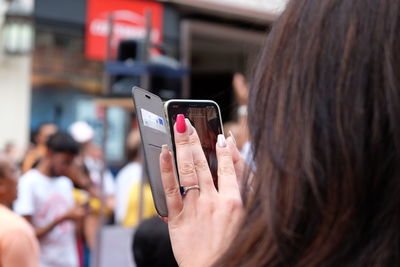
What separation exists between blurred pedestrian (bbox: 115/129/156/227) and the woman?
3952 millimetres

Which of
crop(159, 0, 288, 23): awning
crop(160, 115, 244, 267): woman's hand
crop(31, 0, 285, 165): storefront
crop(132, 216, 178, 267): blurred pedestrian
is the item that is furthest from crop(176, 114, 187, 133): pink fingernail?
crop(159, 0, 288, 23): awning

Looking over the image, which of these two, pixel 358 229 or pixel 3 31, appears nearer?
pixel 358 229

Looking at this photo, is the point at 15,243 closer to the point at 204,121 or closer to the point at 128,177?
the point at 204,121

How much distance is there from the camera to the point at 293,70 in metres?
0.93

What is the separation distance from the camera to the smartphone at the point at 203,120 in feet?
4.24

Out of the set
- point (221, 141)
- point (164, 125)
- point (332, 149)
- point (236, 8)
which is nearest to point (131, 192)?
point (164, 125)

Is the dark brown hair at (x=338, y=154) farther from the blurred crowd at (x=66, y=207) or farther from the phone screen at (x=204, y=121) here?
the blurred crowd at (x=66, y=207)

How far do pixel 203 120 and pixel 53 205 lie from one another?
3828 mm

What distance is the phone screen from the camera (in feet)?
4.23

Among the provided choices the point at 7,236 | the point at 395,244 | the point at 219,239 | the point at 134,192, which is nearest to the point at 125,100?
the point at 134,192

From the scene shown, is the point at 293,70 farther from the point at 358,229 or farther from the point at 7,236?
the point at 7,236

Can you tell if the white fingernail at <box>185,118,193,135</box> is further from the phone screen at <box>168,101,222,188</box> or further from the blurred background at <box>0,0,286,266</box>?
the blurred background at <box>0,0,286,266</box>

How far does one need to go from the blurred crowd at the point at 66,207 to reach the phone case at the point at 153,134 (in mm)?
1412

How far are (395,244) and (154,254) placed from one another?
1923 millimetres
